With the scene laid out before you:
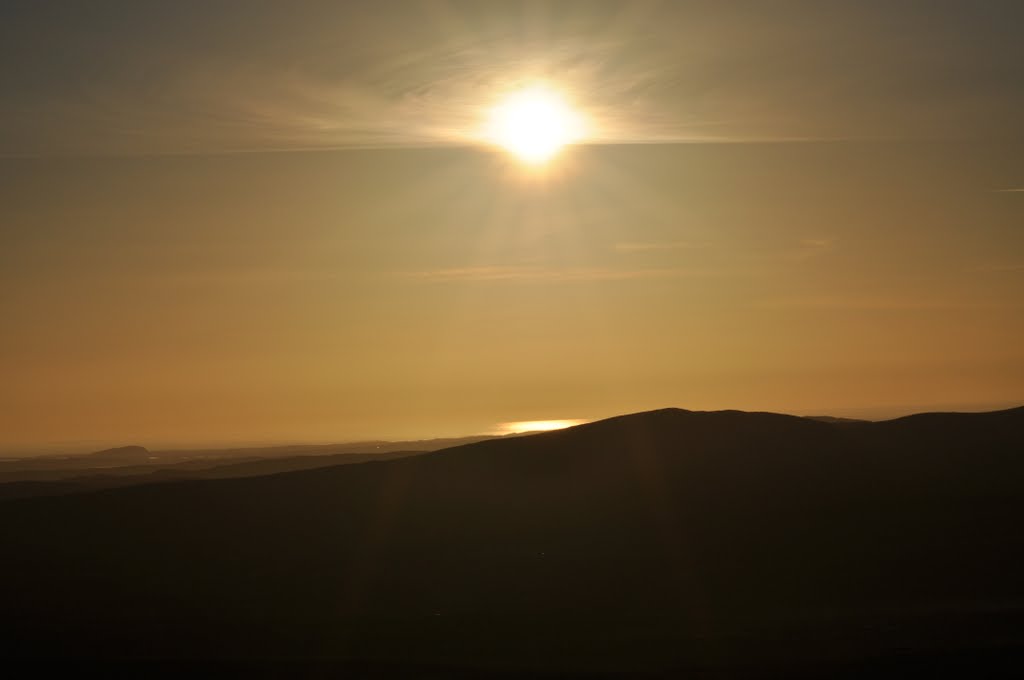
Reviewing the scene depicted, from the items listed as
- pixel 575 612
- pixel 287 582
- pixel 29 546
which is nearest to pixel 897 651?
pixel 575 612

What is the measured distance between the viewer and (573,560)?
129ft

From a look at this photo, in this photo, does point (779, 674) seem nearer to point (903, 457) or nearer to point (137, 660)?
point (137, 660)

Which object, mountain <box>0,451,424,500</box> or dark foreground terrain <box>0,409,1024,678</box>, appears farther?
mountain <box>0,451,424,500</box>

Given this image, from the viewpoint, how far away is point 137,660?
27812mm

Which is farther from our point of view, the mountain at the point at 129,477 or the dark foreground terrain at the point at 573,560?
the mountain at the point at 129,477

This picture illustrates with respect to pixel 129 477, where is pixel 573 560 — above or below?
below

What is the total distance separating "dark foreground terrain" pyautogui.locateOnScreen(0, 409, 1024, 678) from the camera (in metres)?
26.8

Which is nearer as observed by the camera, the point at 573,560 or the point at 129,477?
the point at 573,560

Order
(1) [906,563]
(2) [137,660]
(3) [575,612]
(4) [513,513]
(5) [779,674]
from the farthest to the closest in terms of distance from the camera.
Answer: (4) [513,513] → (1) [906,563] → (3) [575,612] → (2) [137,660] → (5) [779,674]

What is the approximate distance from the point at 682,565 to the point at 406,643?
39.1 feet

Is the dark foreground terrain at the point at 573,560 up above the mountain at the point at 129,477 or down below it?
below

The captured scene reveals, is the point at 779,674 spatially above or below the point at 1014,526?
below

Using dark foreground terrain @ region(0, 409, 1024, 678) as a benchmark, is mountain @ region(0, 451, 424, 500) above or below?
above

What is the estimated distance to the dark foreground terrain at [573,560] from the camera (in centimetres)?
2681
